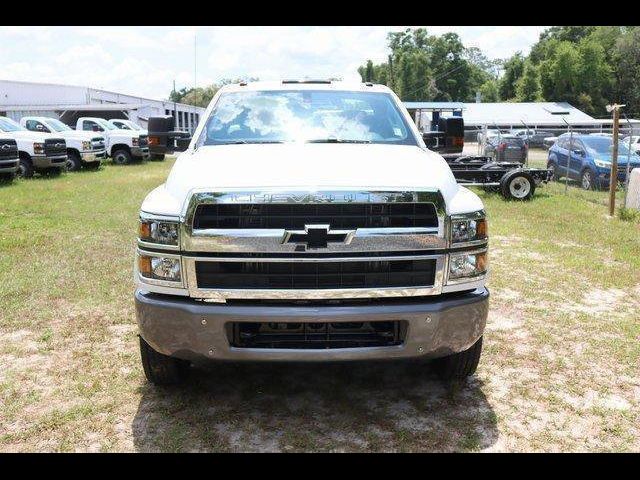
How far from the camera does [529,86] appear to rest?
7250cm

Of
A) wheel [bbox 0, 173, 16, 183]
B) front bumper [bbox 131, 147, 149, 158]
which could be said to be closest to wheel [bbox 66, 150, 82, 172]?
front bumper [bbox 131, 147, 149, 158]

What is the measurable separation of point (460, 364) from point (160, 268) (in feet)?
6.24

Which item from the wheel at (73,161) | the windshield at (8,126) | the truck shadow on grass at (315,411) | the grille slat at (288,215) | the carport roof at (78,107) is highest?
the carport roof at (78,107)

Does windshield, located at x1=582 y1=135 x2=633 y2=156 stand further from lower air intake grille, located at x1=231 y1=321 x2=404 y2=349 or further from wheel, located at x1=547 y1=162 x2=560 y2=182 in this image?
lower air intake grille, located at x1=231 y1=321 x2=404 y2=349

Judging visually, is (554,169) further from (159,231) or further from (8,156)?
(159,231)

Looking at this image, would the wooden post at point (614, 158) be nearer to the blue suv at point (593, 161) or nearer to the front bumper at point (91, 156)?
the blue suv at point (593, 161)

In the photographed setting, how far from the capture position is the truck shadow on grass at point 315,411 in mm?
3307

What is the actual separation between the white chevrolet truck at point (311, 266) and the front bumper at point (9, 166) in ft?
45.3

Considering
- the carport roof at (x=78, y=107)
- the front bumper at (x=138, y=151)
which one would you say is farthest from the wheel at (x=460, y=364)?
the carport roof at (x=78, y=107)

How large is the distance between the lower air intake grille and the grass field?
19.7 inches

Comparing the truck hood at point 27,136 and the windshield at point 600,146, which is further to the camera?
the truck hood at point 27,136

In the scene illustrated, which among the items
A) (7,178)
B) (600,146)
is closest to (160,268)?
(600,146)

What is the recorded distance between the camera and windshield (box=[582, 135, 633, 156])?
15.5 meters

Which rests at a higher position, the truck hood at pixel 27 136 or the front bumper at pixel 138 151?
the truck hood at pixel 27 136
